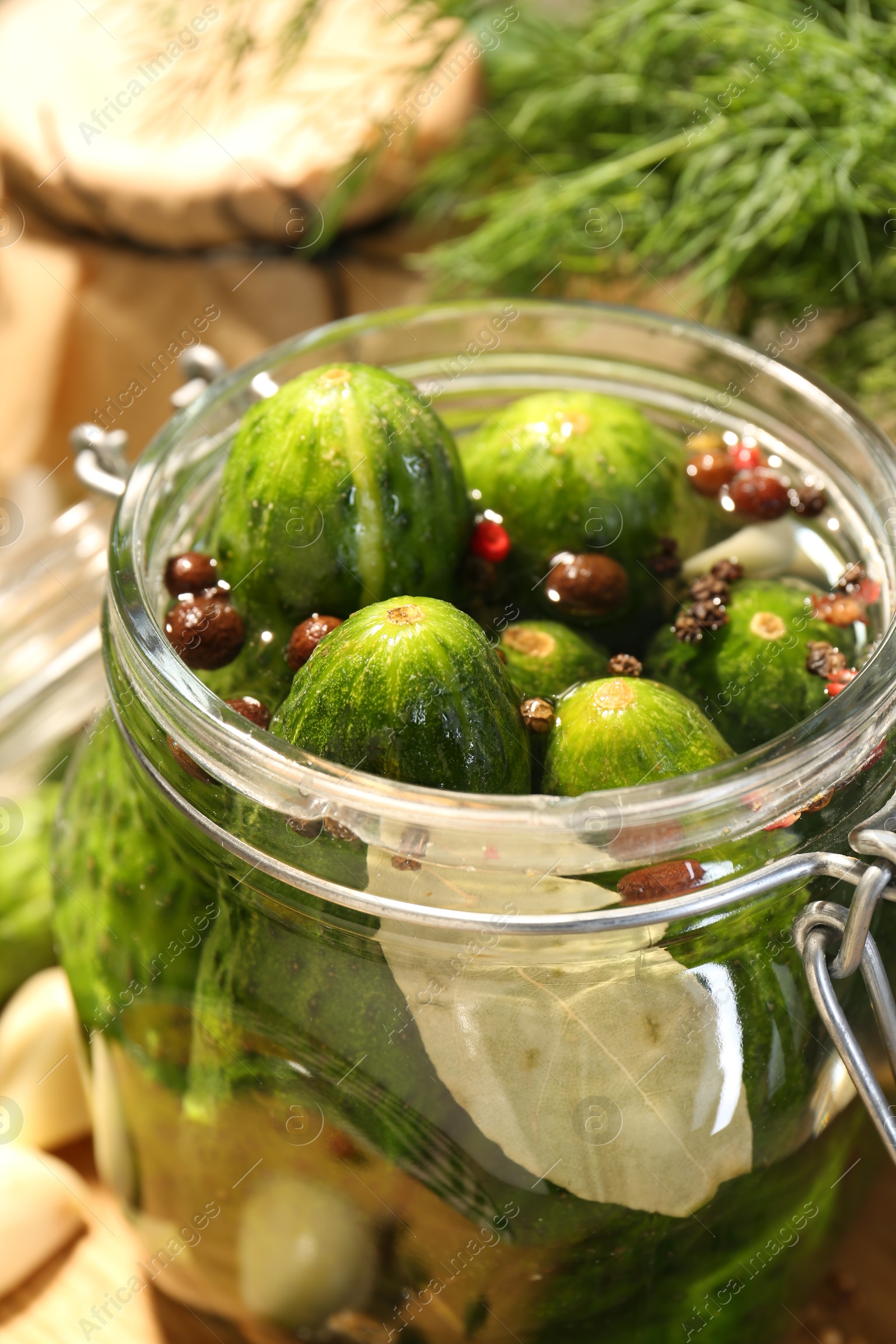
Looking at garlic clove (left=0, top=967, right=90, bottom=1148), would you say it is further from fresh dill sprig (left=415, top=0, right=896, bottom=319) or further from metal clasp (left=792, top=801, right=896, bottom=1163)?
fresh dill sprig (left=415, top=0, right=896, bottom=319)

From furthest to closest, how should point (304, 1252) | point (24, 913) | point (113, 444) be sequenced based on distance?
point (24, 913) < point (113, 444) < point (304, 1252)

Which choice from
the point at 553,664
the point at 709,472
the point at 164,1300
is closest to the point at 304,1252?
the point at 164,1300

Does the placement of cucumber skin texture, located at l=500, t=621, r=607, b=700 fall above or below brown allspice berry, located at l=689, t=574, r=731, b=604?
above

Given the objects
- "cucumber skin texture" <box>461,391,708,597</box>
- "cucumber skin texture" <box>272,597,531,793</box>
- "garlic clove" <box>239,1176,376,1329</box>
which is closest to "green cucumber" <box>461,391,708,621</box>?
"cucumber skin texture" <box>461,391,708,597</box>

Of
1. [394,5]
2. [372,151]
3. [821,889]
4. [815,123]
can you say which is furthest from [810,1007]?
[394,5]

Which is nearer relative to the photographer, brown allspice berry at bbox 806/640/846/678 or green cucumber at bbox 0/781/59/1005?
brown allspice berry at bbox 806/640/846/678

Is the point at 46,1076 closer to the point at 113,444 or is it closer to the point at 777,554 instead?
the point at 113,444

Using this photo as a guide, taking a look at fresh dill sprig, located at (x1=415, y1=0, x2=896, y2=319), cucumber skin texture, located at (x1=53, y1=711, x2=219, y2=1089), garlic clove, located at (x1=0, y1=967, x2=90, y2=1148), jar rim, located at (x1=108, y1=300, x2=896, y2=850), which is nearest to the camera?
jar rim, located at (x1=108, y1=300, x2=896, y2=850)

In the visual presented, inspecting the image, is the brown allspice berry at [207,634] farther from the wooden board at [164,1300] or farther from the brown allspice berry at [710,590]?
the wooden board at [164,1300]
